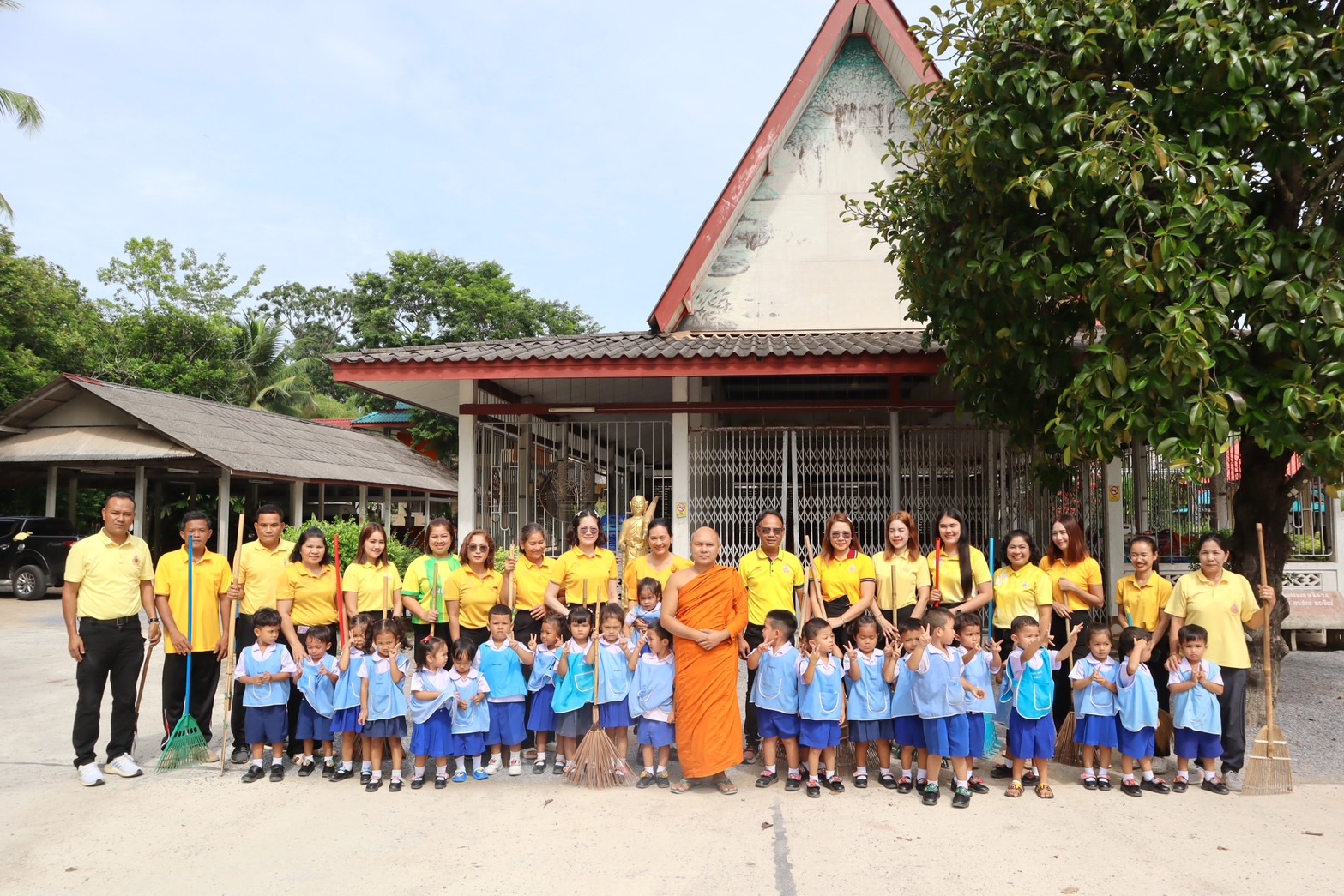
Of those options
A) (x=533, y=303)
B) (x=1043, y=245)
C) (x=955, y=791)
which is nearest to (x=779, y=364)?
(x=1043, y=245)

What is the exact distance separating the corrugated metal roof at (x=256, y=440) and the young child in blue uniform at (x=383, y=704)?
9.80 m

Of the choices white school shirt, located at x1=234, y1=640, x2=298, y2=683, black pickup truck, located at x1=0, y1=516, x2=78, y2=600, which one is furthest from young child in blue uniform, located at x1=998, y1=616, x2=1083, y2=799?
black pickup truck, located at x1=0, y1=516, x2=78, y2=600

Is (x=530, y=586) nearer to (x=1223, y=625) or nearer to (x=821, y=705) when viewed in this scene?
(x=821, y=705)

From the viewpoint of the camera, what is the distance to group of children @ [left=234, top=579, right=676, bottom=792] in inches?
186

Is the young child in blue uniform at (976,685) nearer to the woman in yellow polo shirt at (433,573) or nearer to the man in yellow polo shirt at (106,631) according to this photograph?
the woman in yellow polo shirt at (433,573)

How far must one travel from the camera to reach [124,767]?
4871mm

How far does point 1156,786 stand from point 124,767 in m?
5.50

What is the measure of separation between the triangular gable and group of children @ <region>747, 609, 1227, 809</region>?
5.07 meters

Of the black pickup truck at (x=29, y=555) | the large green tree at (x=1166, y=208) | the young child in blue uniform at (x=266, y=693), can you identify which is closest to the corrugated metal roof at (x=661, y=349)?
the large green tree at (x=1166, y=208)

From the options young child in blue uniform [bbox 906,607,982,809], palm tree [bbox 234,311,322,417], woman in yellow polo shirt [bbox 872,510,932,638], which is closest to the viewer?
young child in blue uniform [bbox 906,607,982,809]

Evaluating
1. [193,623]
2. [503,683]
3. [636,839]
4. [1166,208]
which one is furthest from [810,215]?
[636,839]

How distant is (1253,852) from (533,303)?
29337 millimetres

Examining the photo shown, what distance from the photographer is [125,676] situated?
194 inches

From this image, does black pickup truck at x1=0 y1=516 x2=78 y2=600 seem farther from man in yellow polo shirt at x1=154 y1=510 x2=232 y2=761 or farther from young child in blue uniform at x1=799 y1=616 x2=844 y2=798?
young child in blue uniform at x1=799 y1=616 x2=844 y2=798
